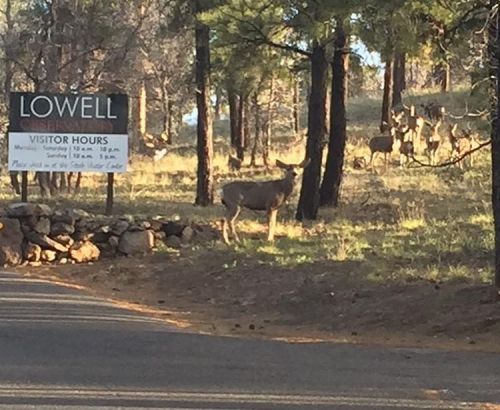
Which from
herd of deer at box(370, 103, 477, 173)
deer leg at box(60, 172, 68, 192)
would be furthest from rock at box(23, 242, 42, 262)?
herd of deer at box(370, 103, 477, 173)

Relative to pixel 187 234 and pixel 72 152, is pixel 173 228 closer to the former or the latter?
pixel 187 234

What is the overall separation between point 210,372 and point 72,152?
13.1m

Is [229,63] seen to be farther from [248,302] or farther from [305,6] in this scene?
[248,302]

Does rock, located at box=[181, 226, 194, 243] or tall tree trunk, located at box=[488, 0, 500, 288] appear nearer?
tall tree trunk, located at box=[488, 0, 500, 288]

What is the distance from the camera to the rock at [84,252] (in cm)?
1808

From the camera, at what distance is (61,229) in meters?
18.3

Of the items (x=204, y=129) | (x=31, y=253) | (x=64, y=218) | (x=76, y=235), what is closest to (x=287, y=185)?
(x=76, y=235)

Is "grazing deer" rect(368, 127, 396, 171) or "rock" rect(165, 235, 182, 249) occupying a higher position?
"grazing deer" rect(368, 127, 396, 171)

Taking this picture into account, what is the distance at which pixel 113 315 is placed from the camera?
1176 cm

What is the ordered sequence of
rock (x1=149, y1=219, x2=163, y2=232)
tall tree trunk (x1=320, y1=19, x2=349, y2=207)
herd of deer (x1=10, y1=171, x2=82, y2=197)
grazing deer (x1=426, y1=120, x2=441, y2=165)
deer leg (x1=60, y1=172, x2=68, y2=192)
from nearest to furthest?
rock (x1=149, y1=219, x2=163, y2=232) < tall tree trunk (x1=320, y1=19, x2=349, y2=207) < herd of deer (x1=10, y1=171, x2=82, y2=197) < deer leg (x1=60, y1=172, x2=68, y2=192) < grazing deer (x1=426, y1=120, x2=441, y2=165)

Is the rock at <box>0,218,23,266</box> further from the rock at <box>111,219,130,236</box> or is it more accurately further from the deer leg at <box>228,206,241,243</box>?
the deer leg at <box>228,206,241,243</box>

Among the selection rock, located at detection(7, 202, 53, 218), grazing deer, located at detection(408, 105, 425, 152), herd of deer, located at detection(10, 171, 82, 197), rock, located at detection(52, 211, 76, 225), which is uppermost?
grazing deer, located at detection(408, 105, 425, 152)

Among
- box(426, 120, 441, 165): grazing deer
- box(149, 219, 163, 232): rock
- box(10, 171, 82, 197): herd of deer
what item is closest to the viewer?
box(149, 219, 163, 232): rock

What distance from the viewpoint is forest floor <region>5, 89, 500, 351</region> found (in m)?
11.1
